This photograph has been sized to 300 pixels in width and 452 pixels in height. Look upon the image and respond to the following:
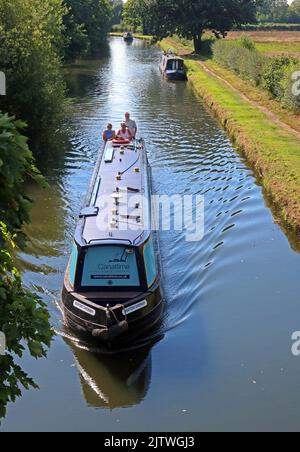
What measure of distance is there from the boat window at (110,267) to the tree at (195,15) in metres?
50.5

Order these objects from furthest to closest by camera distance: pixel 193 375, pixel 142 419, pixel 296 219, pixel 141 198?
pixel 296 219, pixel 141 198, pixel 193 375, pixel 142 419

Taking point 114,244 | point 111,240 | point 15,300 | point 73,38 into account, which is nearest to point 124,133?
point 111,240

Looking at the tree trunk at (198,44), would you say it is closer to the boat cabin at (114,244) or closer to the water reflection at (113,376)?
the boat cabin at (114,244)

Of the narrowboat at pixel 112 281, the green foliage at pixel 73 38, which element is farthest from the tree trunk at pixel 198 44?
the narrowboat at pixel 112 281

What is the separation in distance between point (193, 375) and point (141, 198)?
4781 mm

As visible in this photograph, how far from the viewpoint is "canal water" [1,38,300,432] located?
30.9 ft

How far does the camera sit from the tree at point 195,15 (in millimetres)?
57094

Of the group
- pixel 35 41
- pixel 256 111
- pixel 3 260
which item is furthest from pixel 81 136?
pixel 3 260

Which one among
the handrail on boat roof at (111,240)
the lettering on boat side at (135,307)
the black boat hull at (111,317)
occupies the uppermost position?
the handrail on boat roof at (111,240)

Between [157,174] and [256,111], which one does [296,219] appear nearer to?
[157,174]

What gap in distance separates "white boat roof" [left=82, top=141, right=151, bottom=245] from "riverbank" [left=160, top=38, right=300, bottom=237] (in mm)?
4475

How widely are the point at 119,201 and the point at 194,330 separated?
354 centimetres

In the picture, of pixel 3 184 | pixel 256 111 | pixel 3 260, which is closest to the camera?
pixel 3 184

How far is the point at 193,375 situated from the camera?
10.3 meters
